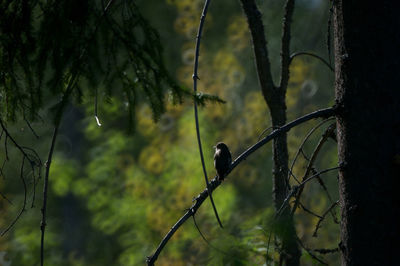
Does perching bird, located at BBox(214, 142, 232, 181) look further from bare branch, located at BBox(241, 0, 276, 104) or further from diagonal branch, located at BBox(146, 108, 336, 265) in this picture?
diagonal branch, located at BBox(146, 108, 336, 265)

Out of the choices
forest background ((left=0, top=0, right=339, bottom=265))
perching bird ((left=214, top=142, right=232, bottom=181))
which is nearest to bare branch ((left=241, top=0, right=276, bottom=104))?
perching bird ((left=214, top=142, right=232, bottom=181))

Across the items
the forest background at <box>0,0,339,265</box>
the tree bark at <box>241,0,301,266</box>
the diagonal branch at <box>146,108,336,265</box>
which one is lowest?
the diagonal branch at <box>146,108,336,265</box>

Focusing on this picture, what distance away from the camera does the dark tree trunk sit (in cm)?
210

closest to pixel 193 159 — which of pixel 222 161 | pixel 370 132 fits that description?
pixel 222 161

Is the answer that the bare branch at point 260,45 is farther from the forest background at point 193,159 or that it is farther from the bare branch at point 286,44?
the forest background at point 193,159

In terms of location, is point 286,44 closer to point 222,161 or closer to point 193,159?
point 222,161

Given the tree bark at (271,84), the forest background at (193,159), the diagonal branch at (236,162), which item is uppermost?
the forest background at (193,159)

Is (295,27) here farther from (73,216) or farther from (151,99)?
(73,216)

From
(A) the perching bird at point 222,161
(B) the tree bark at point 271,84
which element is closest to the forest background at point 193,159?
(A) the perching bird at point 222,161

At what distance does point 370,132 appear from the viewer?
213cm

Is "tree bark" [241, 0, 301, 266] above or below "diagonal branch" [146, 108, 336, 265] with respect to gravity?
above

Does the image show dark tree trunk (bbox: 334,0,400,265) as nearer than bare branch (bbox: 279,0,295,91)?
Yes

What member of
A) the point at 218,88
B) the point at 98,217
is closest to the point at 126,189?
the point at 98,217

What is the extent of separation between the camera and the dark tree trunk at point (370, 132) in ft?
6.90
